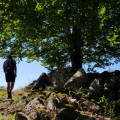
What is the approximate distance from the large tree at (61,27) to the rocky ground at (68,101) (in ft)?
8.55

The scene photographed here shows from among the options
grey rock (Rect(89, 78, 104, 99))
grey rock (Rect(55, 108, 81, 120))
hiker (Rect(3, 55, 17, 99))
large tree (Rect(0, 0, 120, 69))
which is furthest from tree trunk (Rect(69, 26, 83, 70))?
grey rock (Rect(55, 108, 81, 120))

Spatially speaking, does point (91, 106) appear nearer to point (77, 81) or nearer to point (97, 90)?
point (97, 90)

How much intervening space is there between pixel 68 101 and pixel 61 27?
6.59 m

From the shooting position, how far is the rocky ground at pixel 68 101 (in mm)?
6188

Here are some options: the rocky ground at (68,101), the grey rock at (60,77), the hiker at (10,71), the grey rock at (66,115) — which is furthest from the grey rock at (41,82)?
the grey rock at (66,115)

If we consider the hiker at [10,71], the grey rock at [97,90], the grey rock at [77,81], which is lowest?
the grey rock at [97,90]

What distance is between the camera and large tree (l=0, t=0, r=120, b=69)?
10.5 metres

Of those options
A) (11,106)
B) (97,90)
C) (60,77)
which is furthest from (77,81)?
(11,106)

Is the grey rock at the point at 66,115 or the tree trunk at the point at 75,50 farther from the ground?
the tree trunk at the point at 75,50

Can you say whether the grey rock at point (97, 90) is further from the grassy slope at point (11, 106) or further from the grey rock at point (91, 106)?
the grassy slope at point (11, 106)

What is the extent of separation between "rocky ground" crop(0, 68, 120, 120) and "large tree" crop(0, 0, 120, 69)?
2.60 meters

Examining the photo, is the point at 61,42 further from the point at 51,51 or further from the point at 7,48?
the point at 7,48

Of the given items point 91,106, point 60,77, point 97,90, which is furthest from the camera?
point 60,77

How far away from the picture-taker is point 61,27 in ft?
42.2
